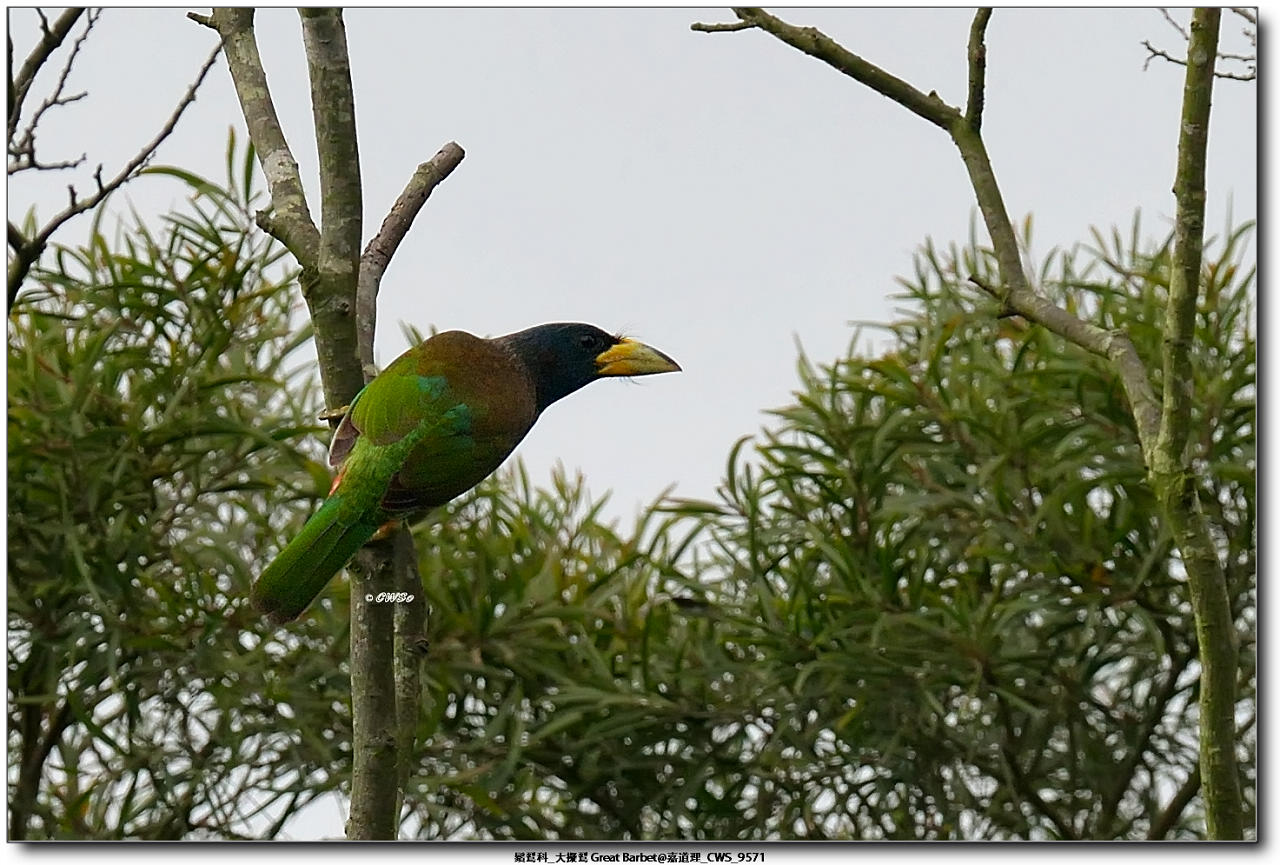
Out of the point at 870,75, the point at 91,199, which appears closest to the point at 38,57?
the point at 91,199

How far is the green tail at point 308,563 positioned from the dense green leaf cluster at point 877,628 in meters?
0.34

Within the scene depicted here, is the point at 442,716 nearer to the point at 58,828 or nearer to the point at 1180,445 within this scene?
the point at 58,828

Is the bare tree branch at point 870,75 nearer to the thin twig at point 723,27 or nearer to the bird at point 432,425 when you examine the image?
the thin twig at point 723,27

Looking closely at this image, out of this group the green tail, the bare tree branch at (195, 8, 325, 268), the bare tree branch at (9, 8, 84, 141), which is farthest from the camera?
the bare tree branch at (9, 8, 84, 141)

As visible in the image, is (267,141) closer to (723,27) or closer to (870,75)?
(723,27)

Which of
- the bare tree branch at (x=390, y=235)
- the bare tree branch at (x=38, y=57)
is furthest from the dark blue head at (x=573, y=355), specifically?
the bare tree branch at (x=38, y=57)

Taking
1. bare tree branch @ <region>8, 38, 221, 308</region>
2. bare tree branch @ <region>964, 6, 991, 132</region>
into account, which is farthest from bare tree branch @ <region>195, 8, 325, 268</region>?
bare tree branch @ <region>964, 6, 991, 132</region>

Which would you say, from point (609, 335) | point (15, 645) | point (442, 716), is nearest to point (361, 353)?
point (609, 335)

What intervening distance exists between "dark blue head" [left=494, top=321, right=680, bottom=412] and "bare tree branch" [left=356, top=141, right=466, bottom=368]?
102mm

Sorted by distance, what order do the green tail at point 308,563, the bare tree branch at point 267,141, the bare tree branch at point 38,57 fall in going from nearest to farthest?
the green tail at point 308,563
the bare tree branch at point 267,141
the bare tree branch at point 38,57

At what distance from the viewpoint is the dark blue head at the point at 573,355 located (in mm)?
1183

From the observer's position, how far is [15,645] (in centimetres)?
137

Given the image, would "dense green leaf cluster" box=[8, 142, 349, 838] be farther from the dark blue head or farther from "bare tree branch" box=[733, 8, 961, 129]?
"bare tree branch" box=[733, 8, 961, 129]

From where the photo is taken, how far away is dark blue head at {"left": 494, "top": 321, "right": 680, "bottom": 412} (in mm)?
1183
